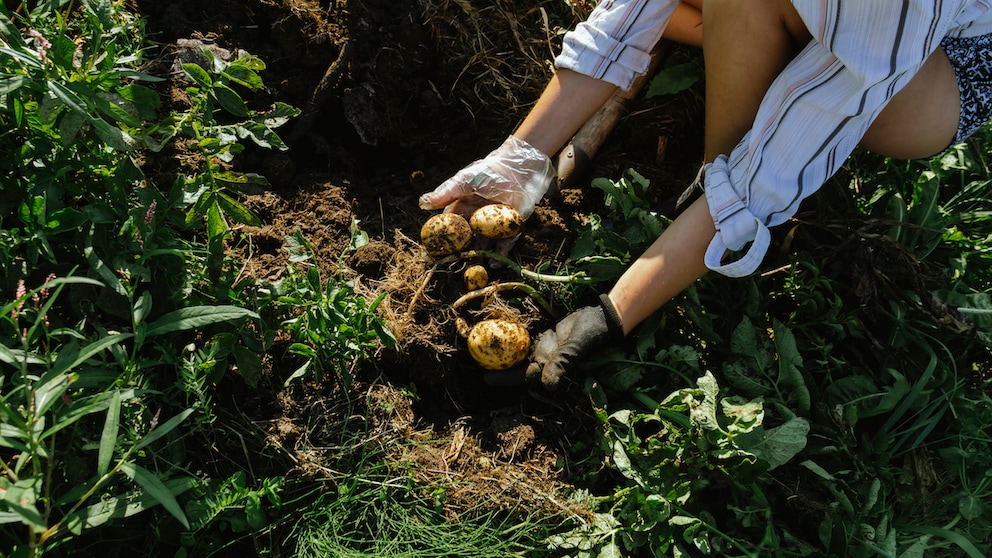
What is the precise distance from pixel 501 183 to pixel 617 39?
2.01ft

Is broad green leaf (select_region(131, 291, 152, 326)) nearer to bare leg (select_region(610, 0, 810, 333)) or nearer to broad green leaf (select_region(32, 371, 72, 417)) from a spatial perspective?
broad green leaf (select_region(32, 371, 72, 417))

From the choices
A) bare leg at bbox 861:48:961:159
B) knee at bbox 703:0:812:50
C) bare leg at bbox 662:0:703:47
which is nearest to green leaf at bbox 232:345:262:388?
knee at bbox 703:0:812:50

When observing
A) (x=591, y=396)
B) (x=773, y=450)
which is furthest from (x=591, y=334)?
(x=773, y=450)

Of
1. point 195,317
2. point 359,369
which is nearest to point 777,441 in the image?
point 359,369

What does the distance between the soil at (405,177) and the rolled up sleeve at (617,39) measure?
0.34m

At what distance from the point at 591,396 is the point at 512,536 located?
1.55 feet

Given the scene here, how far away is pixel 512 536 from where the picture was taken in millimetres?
1958

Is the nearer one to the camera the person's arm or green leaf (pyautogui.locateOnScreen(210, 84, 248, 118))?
green leaf (pyautogui.locateOnScreen(210, 84, 248, 118))

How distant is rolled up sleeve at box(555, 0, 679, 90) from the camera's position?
7.47 feet

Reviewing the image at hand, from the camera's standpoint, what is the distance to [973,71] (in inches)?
77.3

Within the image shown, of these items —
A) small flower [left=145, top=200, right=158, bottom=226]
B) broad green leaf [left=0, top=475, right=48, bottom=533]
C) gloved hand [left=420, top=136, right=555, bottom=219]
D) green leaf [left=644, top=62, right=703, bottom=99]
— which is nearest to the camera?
broad green leaf [left=0, top=475, right=48, bottom=533]

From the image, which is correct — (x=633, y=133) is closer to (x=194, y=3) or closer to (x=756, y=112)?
(x=756, y=112)

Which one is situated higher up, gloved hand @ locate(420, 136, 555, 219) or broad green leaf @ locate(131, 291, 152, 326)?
broad green leaf @ locate(131, 291, 152, 326)

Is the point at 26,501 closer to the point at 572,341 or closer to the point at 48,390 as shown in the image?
the point at 48,390
